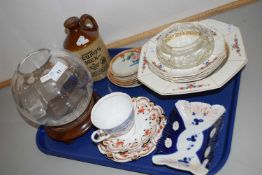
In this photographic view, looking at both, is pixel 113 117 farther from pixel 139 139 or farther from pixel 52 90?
pixel 52 90

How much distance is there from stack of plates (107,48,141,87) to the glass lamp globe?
0.34ft

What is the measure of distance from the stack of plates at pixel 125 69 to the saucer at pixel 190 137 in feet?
0.65

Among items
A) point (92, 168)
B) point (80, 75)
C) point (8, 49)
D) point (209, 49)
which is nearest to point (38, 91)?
point (80, 75)

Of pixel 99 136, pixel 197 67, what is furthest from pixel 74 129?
pixel 197 67

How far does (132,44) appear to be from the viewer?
115 centimetres

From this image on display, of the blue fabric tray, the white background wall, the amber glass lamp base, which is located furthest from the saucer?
the white background wall

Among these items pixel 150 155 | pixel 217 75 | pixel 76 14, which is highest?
pixel 76 14

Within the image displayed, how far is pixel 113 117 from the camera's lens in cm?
81

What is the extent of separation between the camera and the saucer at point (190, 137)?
705 mm

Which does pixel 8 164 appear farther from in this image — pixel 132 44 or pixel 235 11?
pixel 235 11

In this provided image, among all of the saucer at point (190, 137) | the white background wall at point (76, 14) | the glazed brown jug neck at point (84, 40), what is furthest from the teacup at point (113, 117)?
the white background wall at point (76, 14)

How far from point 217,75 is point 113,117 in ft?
0.96

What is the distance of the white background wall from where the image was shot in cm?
105

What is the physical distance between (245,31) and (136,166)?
55 cm
